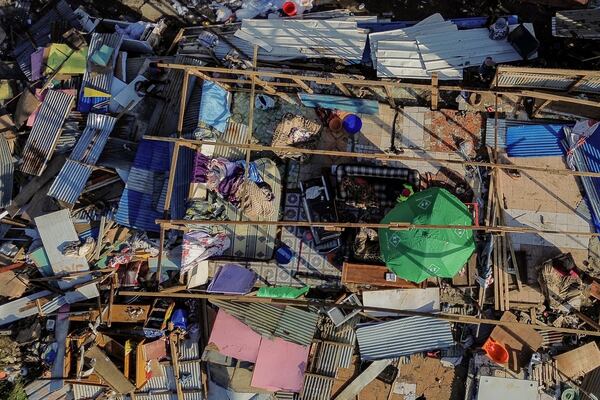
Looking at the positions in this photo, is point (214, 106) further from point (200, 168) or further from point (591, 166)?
point (591, 166)

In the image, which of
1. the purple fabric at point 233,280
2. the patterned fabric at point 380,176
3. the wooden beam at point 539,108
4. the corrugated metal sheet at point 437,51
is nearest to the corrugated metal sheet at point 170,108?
the purple fabric at point 233,280

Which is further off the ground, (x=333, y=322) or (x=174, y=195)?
(x=174, y=195)

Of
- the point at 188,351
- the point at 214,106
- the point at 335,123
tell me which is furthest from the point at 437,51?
the point at 188,351

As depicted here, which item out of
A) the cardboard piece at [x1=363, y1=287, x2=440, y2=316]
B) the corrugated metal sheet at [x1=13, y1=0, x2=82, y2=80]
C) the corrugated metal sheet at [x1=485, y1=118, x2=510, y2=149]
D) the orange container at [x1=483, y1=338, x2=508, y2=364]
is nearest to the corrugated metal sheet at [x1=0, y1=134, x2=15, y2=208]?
the corrugated metal sheet at [x1=13, y1=0, x2=82, y2=80]

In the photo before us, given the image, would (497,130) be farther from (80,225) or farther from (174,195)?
(80,225)

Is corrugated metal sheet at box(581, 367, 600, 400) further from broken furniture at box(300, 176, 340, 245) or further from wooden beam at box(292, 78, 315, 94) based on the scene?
wooden beam at box(292, 78, 315, 94)

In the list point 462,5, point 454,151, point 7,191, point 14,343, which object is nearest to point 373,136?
point 454,151
